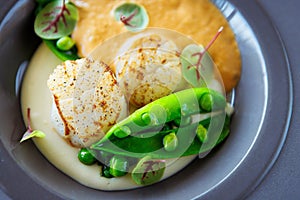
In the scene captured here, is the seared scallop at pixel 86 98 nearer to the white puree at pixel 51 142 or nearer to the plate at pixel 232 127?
the white puree at pixel 51 142

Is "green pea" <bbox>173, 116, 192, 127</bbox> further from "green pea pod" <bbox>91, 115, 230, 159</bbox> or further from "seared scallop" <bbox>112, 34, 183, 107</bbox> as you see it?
"seared scallop" <bbox>112, 34, 183, 107</bbox>

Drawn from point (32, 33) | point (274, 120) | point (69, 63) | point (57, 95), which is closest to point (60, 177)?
point (57, 95)

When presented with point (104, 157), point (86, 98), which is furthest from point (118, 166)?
point (86, 98)

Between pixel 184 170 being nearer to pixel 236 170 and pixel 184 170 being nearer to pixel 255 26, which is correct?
pixel 236 170

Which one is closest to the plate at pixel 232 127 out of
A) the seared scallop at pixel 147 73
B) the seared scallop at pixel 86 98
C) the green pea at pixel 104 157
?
the green pea at pixel 104 157

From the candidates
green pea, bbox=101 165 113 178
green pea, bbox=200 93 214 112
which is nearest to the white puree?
green pea, bbox=101 165 113 178

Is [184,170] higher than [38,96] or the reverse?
the reverse

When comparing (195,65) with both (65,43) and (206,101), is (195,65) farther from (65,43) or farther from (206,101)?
(65,43)

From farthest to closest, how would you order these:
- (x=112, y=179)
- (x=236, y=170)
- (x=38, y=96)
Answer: (x=38, y=96) → (x=112, y=179) → (x=236, y=170)
